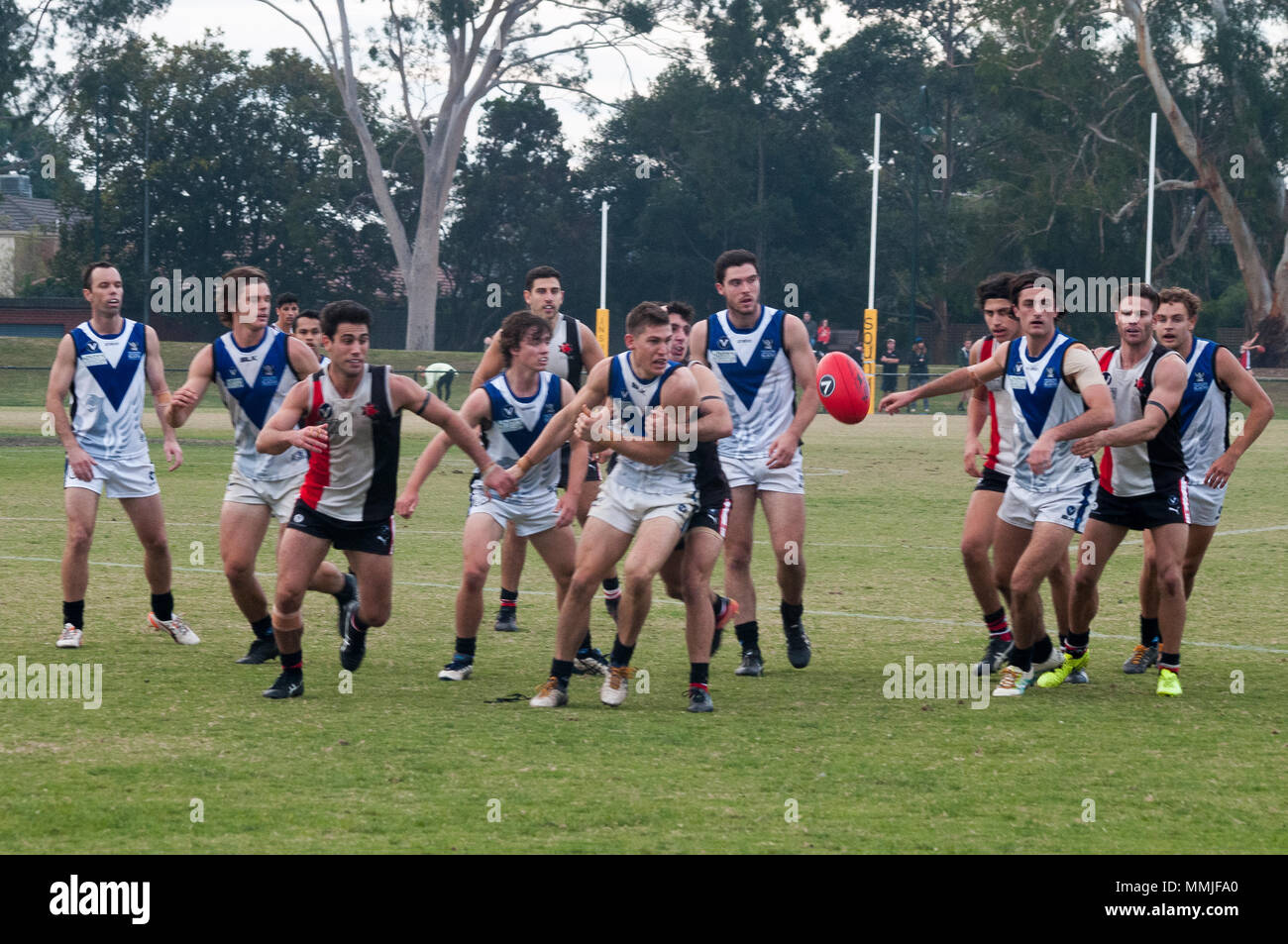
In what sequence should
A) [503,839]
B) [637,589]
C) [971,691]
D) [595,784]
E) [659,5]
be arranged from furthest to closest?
[659,5], [971,691], [637,589], [595,784], [503,839]

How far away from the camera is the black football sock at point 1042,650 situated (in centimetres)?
878

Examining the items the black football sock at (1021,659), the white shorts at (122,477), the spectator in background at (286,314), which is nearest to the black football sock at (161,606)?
the white shorts at (122,477)

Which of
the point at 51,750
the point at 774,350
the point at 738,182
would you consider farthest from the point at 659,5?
the point at 51,750

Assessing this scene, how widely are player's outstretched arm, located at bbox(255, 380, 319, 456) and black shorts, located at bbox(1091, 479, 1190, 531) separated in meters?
4.18

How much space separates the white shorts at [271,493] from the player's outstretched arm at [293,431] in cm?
91

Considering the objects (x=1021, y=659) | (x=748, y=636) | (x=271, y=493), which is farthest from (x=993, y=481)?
(x=271, y=493)

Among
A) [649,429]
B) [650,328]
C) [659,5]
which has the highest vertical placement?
[659,5]

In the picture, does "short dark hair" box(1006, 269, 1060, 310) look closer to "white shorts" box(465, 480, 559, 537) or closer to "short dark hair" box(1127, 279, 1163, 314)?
"short dark hair" box(1127, 279, 1163, 314)

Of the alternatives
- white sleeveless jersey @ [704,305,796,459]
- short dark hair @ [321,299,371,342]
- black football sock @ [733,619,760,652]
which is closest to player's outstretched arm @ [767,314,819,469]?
white sleeveless jersey @ [704,305,796,459]

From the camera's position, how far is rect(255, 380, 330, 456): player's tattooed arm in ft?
25.0

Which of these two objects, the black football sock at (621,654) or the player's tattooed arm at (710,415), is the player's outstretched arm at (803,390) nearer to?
the player's tattooed arm at (710,415)

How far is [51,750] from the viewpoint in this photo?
6777 millimetres

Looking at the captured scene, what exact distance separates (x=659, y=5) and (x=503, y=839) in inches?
1946
